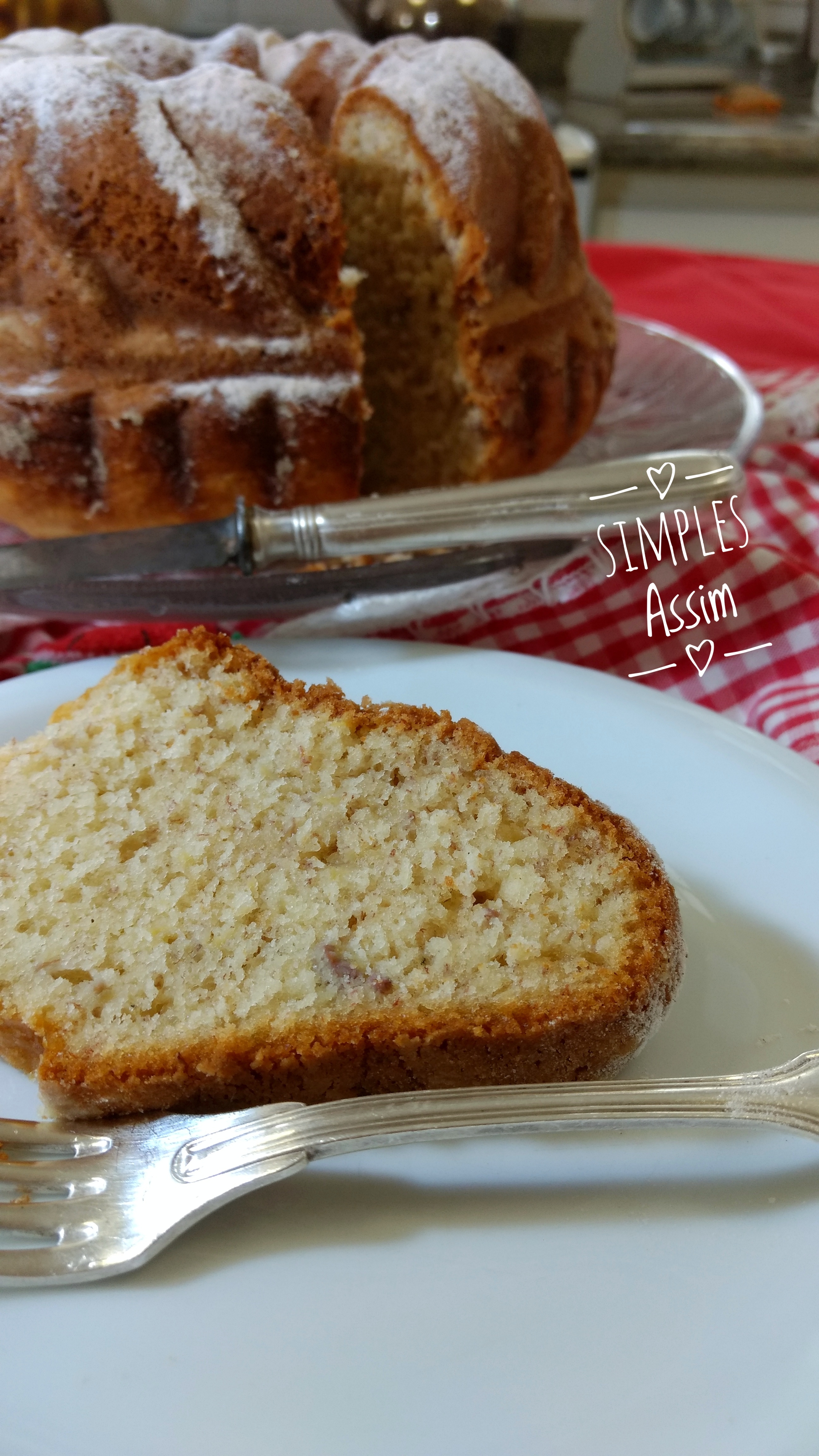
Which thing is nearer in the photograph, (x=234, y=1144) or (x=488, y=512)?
(x=234, y=1144)

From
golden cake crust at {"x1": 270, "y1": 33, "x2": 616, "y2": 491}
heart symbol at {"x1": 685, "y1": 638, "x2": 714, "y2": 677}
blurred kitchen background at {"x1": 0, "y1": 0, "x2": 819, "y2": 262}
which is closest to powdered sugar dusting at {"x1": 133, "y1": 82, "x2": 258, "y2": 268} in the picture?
golden cake crust at {"x1": 270, "y1": 33, "x2": 616, "y2": 491}

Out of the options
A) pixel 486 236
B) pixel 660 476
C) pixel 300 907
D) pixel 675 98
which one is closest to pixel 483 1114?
pixel 300 907

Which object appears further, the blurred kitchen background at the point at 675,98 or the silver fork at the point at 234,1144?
the blurred kitchen background at the point at 675,98

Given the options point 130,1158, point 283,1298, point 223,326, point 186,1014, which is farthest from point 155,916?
point 223,326

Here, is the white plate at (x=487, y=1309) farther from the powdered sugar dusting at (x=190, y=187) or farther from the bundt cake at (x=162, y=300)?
the powdered sugar dusting at (x=190, y=187)

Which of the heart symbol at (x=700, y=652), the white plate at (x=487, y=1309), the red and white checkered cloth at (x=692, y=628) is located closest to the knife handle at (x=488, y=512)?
the red and white checkered cloth at (x=692, y=628)

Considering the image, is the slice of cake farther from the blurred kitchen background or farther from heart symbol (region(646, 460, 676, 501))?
the blurred kitchen background

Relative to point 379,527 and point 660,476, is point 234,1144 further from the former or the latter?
point 660,476
